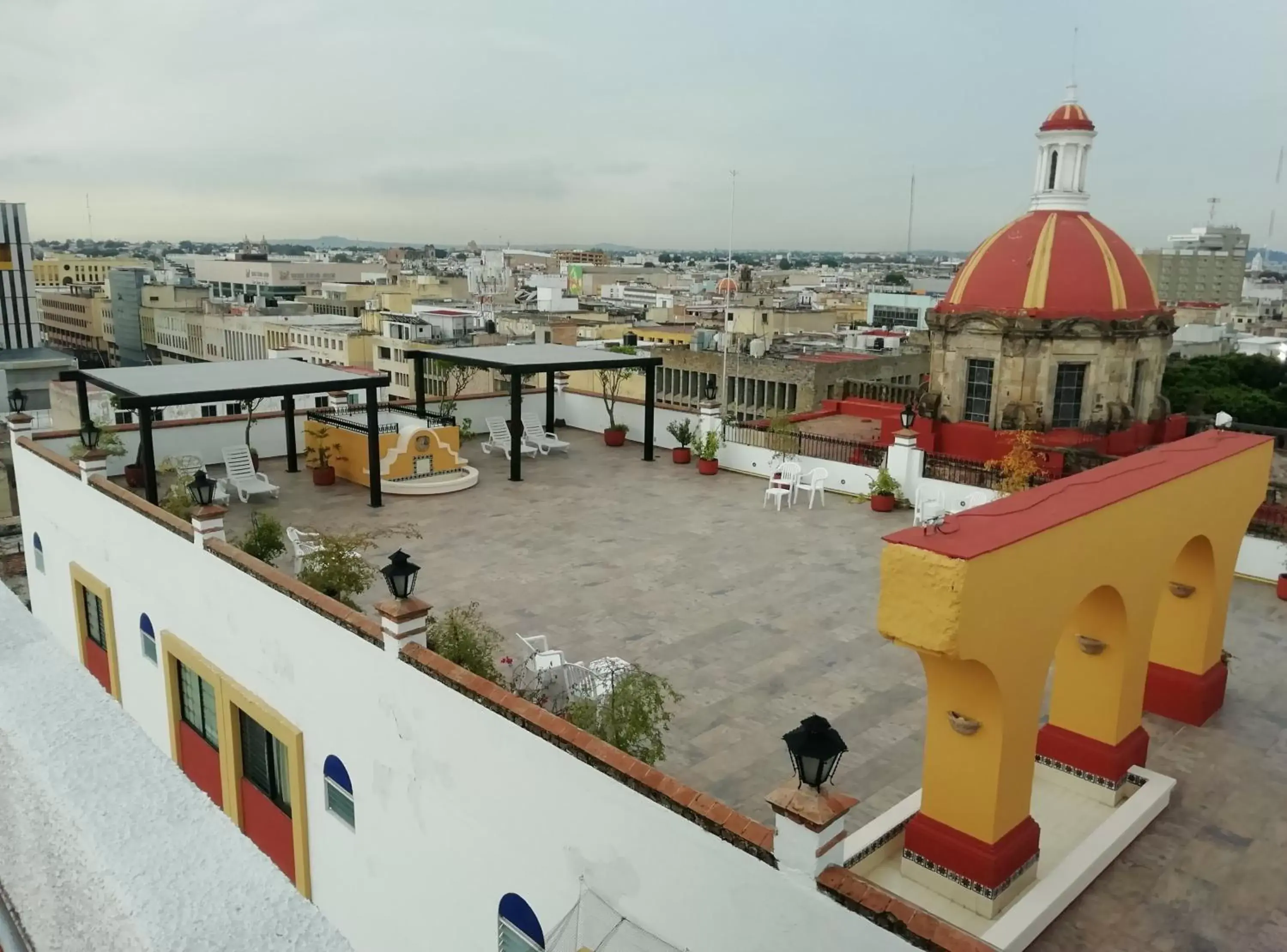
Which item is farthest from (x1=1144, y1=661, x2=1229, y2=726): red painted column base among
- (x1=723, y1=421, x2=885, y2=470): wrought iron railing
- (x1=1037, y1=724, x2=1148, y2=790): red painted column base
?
(x1=723, y1=421, x2=885, y2=470): wrought iron railing

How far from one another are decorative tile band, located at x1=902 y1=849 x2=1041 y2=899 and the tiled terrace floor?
400 millimetres

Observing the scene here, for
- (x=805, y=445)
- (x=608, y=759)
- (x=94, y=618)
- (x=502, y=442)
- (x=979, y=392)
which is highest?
(x=979, y=392)

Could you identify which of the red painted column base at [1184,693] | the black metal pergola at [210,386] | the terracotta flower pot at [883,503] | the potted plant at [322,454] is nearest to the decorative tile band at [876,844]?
the red painted column base at [1184,693]

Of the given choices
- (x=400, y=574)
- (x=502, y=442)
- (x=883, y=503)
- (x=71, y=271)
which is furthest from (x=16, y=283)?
(x=71, y=271)

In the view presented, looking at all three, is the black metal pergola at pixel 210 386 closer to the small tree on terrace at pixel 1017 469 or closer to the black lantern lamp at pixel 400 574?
the black lantern lamp at pixel 400 574

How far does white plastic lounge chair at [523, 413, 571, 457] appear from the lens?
825 inches

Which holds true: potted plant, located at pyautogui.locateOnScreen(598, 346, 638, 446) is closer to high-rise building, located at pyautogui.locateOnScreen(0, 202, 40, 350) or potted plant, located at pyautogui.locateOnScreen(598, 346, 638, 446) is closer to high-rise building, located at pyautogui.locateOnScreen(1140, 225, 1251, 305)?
high-rise building, located at pyautogui.locateOnScreen(0, 202, 40, 350)

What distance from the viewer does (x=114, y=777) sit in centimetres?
272

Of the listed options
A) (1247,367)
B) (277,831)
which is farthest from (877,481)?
(1247,367)

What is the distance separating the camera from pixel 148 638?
569 inches

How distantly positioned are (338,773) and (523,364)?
30.9ft

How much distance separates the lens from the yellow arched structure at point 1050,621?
19.9ft

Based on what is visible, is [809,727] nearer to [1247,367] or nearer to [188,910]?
[188,910]

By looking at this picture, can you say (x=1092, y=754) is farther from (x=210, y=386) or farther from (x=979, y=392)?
(x=210, y=386)
